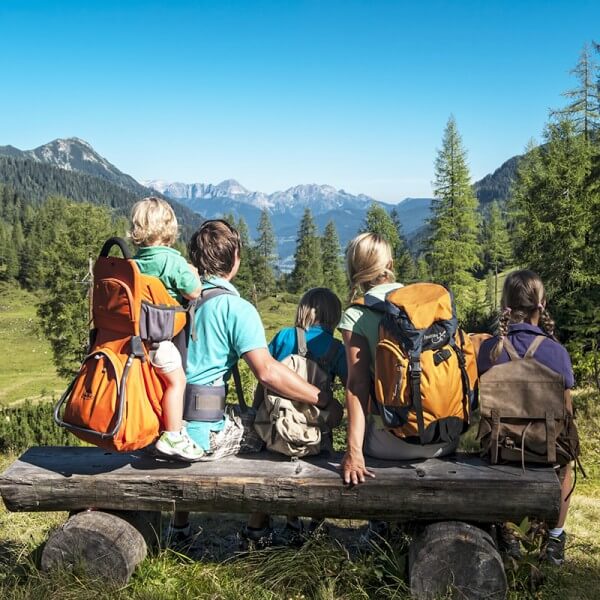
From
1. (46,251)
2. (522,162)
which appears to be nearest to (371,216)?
(522,162)

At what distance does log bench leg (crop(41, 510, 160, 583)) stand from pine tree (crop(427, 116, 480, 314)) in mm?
30079

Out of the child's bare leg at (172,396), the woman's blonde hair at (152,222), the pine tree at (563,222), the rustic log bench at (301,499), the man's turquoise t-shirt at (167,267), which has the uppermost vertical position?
the pine tree at (563,222)

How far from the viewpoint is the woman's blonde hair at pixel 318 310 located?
423 centimetres

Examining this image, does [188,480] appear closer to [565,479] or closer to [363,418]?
[363,418]

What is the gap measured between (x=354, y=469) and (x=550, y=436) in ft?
4.38

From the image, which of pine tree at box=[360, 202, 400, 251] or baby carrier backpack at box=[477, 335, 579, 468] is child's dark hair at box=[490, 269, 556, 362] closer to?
baby carrier backpack at box=[477, 335, 579, 468]

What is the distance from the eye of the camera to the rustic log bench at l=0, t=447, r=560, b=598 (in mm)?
3809

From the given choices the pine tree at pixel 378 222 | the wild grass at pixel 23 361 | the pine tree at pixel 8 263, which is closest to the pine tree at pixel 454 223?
the pine tree at pixel 378 222

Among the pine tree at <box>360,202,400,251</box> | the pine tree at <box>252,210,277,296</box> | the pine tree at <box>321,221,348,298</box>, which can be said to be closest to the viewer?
the pine tree at <box>360,202,400,251</box>

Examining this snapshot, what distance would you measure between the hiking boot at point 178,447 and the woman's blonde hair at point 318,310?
1.13 metres

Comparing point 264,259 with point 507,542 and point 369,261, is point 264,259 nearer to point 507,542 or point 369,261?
point 507,542

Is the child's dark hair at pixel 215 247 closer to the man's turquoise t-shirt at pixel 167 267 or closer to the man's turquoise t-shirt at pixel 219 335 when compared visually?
the man's turquoise t-shirt at pixel 219 335

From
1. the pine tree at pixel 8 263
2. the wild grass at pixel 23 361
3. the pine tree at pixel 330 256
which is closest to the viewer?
the wild grass at pixel 23 361

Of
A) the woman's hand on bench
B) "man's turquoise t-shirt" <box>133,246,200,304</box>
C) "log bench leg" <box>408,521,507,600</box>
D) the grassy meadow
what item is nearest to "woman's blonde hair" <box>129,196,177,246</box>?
"man's turquoise t-shirt" <box>133,246,200,304</box>
